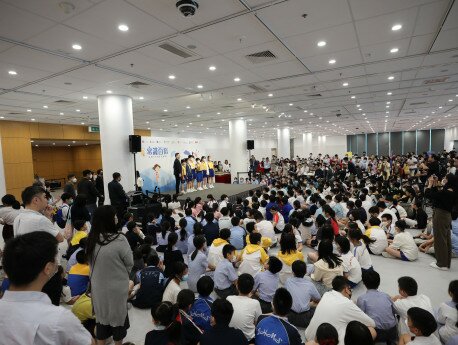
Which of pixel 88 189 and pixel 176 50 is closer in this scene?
pixel 176 50

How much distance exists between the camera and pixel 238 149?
14562 millimetres

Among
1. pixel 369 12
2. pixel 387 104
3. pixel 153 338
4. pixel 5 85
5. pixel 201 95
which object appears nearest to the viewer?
pixel 153 338

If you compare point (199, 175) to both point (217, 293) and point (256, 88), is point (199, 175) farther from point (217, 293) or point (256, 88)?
point (217, 293)

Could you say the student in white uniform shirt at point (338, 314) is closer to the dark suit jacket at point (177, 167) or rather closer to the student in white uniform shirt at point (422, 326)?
the student in white uniform shirt at point (422, 326)

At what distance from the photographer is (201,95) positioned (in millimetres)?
9086

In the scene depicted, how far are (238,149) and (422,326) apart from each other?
1278 centimetres

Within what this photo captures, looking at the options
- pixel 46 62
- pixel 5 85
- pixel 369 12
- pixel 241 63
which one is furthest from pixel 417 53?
pixel 5 85

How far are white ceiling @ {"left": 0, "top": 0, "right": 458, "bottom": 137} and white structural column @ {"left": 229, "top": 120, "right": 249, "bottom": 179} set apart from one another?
214 inches

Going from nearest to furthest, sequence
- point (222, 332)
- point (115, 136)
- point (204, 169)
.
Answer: point (222, 332) < point (115, 136) < point (204, 169)

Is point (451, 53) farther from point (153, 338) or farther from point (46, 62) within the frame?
point (46, 62)

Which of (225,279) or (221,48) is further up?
(221,48)

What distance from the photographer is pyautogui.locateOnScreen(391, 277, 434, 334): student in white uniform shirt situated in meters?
2.59

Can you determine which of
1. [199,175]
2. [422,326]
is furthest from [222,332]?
[199,175]

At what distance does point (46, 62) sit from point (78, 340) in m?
5.92
